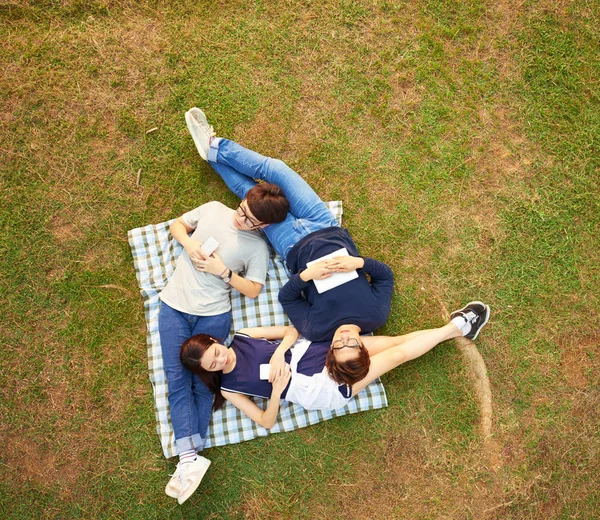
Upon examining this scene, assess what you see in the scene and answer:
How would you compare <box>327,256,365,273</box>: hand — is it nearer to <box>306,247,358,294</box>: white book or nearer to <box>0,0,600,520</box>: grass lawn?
<box>306,247,358,294</box>: white book

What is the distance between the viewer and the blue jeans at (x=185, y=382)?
444 cm

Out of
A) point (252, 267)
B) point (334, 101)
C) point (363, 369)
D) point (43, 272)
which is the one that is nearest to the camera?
point (363, 369)

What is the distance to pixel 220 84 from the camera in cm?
512

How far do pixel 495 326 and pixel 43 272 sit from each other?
16.7 feet

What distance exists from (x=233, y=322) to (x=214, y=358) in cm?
84

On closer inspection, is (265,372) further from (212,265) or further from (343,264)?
(343,264)

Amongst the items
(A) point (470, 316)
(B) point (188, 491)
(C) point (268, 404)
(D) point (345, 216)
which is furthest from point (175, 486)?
(A) point (470, 316)

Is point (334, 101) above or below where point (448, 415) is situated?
above

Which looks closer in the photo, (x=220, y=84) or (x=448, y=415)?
(x=448, y=415)

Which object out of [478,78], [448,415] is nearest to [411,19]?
[478,78]

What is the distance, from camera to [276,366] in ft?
14.2

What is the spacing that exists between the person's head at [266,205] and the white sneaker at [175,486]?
8.65 ft

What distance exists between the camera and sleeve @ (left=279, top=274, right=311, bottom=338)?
14.5ft

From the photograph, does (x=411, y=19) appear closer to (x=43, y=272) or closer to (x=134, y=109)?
(x=134, y=109)
